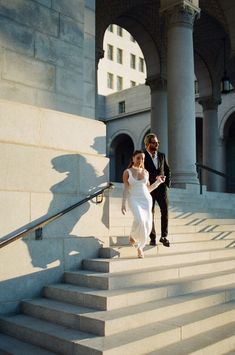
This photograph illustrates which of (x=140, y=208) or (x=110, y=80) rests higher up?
(x=110, y=80)

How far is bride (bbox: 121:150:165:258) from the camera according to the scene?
6.64 meters

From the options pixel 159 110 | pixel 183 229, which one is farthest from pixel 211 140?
pixel 183 229

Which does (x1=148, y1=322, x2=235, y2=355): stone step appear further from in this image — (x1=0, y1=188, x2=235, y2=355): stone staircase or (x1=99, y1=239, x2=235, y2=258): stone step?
(x1=99, y1=239, x2=235, y2=258): stone step

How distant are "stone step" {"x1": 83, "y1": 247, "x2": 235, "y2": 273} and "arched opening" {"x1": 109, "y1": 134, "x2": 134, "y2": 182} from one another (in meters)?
28.4

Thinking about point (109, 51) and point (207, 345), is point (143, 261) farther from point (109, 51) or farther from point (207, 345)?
point (109, 51)

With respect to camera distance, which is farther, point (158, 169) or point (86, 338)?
point (158, 169)

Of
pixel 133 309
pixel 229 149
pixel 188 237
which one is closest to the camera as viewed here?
pixel 133 309

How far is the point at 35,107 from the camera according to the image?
6879 millimetres

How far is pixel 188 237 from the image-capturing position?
8.57 metres

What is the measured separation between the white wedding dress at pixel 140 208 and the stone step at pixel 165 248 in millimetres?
464

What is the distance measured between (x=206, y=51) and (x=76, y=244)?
54.5 feet

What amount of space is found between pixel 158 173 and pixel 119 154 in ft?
99.1

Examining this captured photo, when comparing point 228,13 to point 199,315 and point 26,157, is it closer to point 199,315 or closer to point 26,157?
point 26,157

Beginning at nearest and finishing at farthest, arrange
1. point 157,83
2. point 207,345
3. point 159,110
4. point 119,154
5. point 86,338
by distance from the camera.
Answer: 1. point 86,338
2. point 207,345
3. point 159,110
4. point 157,83
5. point 119,154
